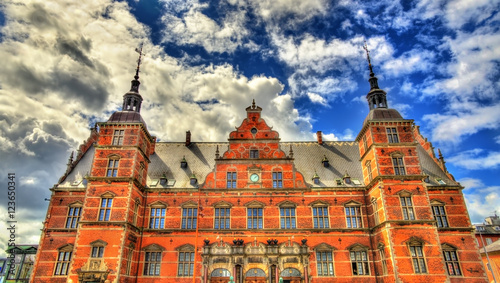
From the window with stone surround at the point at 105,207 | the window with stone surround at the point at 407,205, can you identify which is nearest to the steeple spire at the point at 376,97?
the window with stone surround at the point at 407,205

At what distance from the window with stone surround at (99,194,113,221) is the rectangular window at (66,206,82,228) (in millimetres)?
3827

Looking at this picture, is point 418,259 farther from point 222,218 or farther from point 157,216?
point 157,216

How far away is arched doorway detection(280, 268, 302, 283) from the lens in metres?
26.4

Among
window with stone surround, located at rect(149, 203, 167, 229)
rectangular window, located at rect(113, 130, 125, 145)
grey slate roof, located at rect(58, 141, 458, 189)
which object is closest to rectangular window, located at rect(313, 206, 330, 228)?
grey slate roof, located at rect(58, 141, 458, 189)

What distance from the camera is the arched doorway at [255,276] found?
2620 centimetres

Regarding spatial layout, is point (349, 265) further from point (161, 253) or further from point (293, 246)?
point (161, 253)

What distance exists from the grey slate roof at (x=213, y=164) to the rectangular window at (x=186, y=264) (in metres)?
6.37

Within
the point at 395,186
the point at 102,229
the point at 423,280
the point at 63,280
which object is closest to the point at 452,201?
the point at 395,186

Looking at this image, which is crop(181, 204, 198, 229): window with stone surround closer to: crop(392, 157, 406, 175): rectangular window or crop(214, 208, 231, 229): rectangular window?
crop(214, 208, 231, 229): rectangular window

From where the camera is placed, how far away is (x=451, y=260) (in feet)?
87.7

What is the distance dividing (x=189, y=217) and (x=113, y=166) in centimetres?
832

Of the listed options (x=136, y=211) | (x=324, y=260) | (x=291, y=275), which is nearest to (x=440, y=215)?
(x=324, y=260)

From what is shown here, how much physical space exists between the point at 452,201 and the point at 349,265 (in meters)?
11.5

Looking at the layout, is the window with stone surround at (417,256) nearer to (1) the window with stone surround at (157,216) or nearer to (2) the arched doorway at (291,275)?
(2) the arched doorway at (291,275)
